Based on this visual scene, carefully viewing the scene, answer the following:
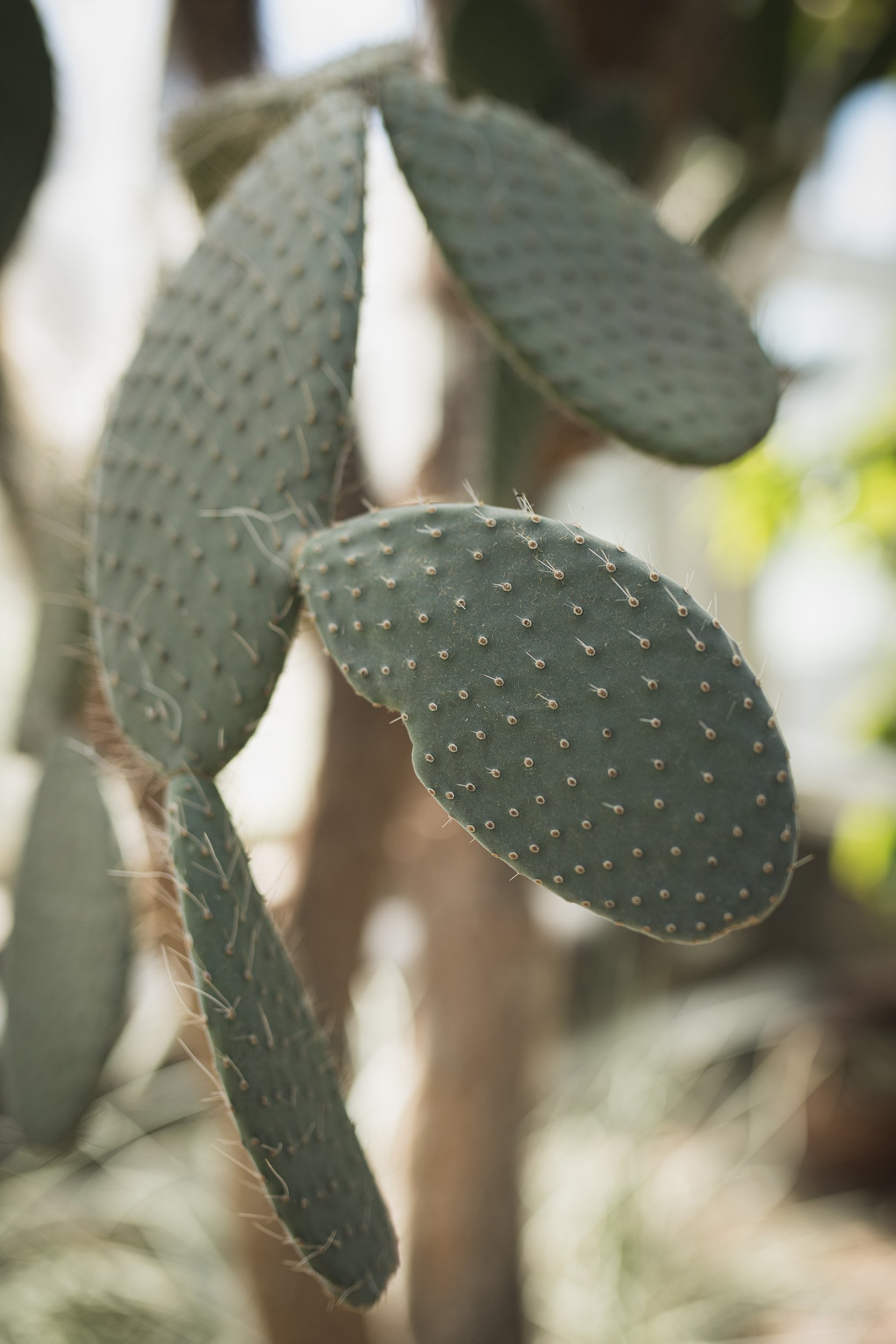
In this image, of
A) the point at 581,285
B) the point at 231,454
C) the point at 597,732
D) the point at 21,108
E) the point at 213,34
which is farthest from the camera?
the point at 213,34

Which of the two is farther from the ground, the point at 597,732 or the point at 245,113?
the point at 245,113

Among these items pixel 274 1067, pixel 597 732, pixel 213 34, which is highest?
pixel 213 34

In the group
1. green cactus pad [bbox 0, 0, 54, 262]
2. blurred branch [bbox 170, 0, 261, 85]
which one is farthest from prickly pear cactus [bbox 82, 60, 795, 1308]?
blurred branch [bbox 170, 0, 261, 85]

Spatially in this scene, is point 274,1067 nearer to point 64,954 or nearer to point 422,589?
point 422,589

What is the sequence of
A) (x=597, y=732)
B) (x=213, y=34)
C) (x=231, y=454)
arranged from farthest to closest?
1. (x=213, y=34)
2. (x=231, y=454)
3. (x=597, y=732)

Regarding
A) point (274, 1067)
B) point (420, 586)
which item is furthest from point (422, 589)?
point (274, 1067)

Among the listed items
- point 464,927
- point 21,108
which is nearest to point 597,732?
point 21,108

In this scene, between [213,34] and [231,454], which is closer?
[231,454]
